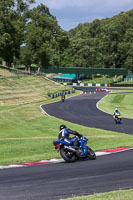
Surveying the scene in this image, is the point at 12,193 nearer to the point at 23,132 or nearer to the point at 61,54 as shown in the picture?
the point at 23,132

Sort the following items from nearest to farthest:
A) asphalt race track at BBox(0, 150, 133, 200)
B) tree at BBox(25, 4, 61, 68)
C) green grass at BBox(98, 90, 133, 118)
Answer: asphalt race track at BBox(0, 150, 133, 200), green grass at BBox(98, 90, 133, 118), tree at BBox(25, 4, 61, 68)

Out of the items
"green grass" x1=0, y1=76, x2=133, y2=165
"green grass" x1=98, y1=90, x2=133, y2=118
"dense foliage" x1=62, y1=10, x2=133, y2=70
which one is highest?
"dense foliage" x1=62, y1=10, x2=133, y2=70

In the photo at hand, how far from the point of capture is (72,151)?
1546cm

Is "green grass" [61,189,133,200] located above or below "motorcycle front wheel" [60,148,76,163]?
above

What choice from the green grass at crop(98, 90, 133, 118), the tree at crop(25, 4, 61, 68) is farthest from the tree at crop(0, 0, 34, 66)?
the green grass at crop(98, 90, 133, 118)

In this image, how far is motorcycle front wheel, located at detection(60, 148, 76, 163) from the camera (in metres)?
15.3

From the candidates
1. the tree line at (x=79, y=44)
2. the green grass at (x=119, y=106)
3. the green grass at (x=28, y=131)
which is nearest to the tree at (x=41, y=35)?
the tree line at (x=79, y=44)

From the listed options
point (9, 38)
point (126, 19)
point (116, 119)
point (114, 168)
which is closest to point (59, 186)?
point (114, 168)

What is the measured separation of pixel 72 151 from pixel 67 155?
11.2 inches

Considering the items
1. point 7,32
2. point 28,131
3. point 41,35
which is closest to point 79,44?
point 41,35

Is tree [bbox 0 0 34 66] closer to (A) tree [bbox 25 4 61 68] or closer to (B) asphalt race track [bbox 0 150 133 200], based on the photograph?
(A) tree [bbox 25 4 61 68]

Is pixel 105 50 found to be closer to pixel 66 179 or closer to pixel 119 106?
pixel 119 106

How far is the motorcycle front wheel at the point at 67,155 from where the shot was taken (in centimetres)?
1530

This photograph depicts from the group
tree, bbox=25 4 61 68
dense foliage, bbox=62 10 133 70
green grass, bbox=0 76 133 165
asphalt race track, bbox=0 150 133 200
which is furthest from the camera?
dense foliage, bbox=62 10 133 70
